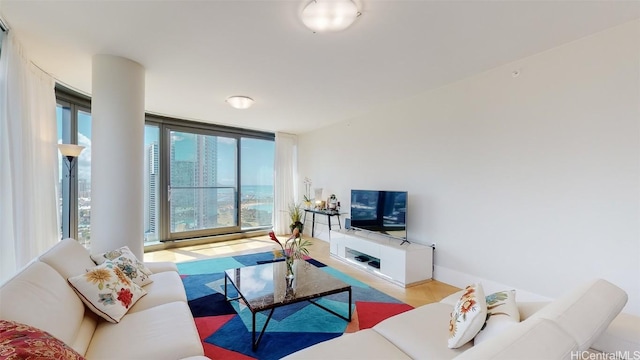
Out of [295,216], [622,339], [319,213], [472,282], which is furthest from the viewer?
[295,216]

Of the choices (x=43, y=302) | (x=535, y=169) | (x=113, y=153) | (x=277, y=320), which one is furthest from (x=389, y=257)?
(x=113, y=153)

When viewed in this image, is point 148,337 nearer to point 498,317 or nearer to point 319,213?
point 498,317

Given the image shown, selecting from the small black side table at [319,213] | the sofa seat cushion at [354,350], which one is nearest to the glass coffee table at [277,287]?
the sofa seat cushion at [354,350]

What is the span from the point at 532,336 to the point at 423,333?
2.61ft

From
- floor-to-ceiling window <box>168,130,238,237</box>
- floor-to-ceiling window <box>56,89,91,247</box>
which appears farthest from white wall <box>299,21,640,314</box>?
floor-to-ceiling window <box>56,89,91,247</box>

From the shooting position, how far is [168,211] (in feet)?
16.6

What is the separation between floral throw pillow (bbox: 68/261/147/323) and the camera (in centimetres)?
163

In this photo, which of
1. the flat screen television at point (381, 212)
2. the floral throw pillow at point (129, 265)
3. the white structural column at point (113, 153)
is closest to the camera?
the floral throw pillow at point (129, 265)

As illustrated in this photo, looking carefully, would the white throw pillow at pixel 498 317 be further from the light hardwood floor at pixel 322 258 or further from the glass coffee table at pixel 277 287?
the light hardwood floor at pixel 322 258

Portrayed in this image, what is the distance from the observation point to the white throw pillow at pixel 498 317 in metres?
1.24

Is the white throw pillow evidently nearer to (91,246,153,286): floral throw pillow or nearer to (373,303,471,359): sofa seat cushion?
(373,303,471,359): sofa seat cushion

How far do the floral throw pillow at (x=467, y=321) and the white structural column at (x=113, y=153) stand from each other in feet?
9.70

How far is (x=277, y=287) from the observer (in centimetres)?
231

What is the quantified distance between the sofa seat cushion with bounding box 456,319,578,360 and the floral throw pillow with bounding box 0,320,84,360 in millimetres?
1292
